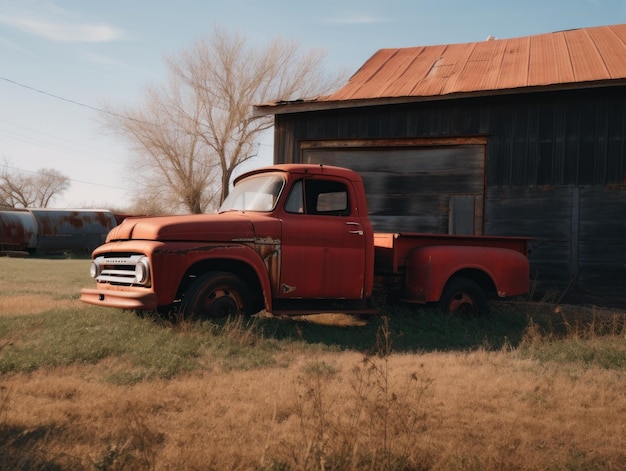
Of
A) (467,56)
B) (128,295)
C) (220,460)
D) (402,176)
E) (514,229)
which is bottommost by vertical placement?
(220,460)

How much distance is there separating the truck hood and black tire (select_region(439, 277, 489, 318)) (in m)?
3.04

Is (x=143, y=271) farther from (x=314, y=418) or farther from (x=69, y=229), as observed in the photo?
(x=69, y=229)

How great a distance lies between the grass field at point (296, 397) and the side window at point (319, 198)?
1.45 m

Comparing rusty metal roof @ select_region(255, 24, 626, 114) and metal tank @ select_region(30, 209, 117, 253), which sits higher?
rusty metal roof @ select_region(255, 24, 626, 114)

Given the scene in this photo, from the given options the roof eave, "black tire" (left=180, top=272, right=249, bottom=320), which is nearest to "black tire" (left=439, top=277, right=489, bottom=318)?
"black tire" (left=180, top=272, right=249, bottom=320)

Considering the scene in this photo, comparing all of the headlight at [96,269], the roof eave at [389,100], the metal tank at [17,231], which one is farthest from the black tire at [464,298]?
the metal tank at [17,231]

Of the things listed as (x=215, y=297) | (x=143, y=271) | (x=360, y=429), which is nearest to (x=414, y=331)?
(x=215, y=297)

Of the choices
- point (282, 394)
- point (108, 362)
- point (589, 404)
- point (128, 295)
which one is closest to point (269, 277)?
point (128, 295)

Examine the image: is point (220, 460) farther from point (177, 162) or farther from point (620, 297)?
point (177, 162)

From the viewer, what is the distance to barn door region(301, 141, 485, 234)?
12219 mm

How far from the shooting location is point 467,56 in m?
14.2

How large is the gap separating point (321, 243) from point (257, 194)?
3.32 ft

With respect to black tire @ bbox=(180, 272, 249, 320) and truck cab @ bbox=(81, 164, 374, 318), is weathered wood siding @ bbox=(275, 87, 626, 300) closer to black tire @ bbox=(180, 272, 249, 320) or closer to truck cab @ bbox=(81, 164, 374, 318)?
truck cab @ bbox=(81, 164, 374, 318)

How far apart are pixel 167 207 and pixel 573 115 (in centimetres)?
3307
